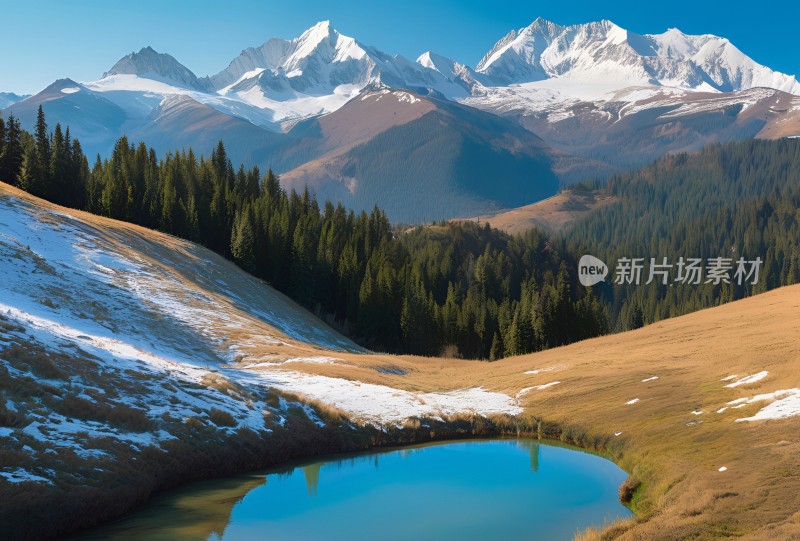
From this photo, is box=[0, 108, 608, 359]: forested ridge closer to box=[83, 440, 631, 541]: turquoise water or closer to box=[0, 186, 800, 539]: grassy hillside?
box=[0, 186, 800, 539]: grassy hillside

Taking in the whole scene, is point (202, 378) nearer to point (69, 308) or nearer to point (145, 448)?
point (145, 448)

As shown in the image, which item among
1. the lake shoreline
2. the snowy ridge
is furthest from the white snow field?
the lake shoreline

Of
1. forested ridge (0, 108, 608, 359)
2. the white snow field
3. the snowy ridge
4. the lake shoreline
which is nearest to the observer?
the lake shoreline

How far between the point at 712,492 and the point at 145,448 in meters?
21.8

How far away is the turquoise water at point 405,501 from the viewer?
25.1 m

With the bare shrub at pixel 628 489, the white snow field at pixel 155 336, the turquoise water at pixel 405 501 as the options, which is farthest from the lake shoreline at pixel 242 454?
the bare shrub at pixel 628 489

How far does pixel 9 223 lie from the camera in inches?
2425

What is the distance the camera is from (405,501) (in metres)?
29.4

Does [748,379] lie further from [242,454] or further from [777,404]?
[242,454]

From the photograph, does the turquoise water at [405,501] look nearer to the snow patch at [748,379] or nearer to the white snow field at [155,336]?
the white snow field at [155,336]

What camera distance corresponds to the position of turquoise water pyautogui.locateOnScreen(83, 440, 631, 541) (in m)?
25.1

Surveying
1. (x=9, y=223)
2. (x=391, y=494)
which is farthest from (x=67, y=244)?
(x=391, y=494)

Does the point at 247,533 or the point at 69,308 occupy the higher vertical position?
the point at 69,308

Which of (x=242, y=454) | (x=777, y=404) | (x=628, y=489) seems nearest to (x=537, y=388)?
(x=777, y=404)
